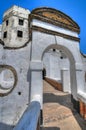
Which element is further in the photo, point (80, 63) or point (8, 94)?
point (80, 63)

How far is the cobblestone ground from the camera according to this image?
20.8ft

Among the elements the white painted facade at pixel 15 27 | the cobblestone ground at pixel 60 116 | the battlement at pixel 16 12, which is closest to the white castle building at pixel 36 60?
the cobblestone ground at pixel 60 116

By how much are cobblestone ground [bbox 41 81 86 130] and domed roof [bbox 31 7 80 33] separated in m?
4.34

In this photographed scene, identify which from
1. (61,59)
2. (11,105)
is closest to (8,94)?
(11,105)

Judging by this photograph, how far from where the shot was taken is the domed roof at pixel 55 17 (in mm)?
8000

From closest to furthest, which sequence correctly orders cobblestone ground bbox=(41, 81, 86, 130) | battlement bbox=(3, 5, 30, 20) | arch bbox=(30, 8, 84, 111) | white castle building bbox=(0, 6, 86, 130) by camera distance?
cobblestone ground bbox=(41, 81, 86, 130) → white castle building bbox=(0, 6, 86, 130) → arch bbox=(30, 8, 84, 111) → battlement bbox=(3, 5, 30, 20)

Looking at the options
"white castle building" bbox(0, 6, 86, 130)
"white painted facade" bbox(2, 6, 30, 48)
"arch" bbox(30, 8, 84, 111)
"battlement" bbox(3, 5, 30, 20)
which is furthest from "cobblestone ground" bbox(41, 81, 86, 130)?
"battlement" bbox(3, 5, 30, 20)

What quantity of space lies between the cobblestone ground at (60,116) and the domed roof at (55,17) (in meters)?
4.34

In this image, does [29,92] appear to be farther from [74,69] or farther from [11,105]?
[74,69]

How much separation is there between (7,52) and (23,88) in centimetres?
181

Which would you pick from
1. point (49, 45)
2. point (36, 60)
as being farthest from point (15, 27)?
point (36, 60)

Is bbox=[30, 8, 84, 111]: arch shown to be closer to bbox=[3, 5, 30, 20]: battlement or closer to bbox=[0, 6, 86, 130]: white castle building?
bbox=[0, 6, 86, 130]: white castle building

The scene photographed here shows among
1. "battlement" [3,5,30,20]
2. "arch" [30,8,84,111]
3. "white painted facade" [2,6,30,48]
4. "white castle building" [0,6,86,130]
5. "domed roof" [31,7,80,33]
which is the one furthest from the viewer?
"battlement" [3,5,30,20]

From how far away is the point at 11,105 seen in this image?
21.3ft
